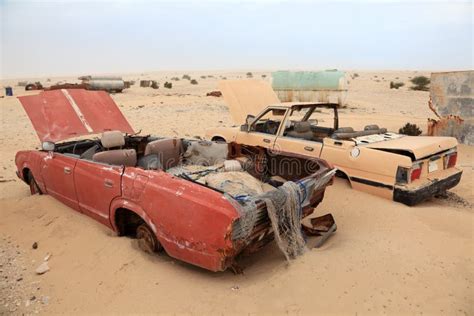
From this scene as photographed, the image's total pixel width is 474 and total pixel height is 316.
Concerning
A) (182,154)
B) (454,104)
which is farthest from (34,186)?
(454,104)

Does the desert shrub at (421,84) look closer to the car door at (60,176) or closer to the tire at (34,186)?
the tire at (34,186)

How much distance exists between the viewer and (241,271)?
146 inches

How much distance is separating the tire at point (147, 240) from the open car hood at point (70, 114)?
6.66 feet

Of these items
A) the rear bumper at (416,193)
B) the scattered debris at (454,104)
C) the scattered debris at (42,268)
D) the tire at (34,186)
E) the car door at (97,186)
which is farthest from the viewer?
the scattered debris at (454,104)

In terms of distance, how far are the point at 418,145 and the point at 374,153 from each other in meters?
0.65

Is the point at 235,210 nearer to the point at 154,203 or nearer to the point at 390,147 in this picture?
the point at 154,203

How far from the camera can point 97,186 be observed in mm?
4293

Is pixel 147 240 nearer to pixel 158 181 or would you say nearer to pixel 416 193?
pixel 158 181

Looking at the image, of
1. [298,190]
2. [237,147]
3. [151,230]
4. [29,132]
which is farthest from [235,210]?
[29,132]

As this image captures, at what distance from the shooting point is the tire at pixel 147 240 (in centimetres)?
386

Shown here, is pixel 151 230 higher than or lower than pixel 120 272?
higher

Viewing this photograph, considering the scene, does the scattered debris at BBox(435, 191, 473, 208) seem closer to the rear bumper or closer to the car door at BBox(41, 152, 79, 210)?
the rear bumper

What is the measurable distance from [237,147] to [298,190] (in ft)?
5.92

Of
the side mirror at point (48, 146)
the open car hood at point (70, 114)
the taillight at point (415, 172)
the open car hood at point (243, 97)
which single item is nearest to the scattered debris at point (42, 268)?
the side mirror at point (48, 146)
